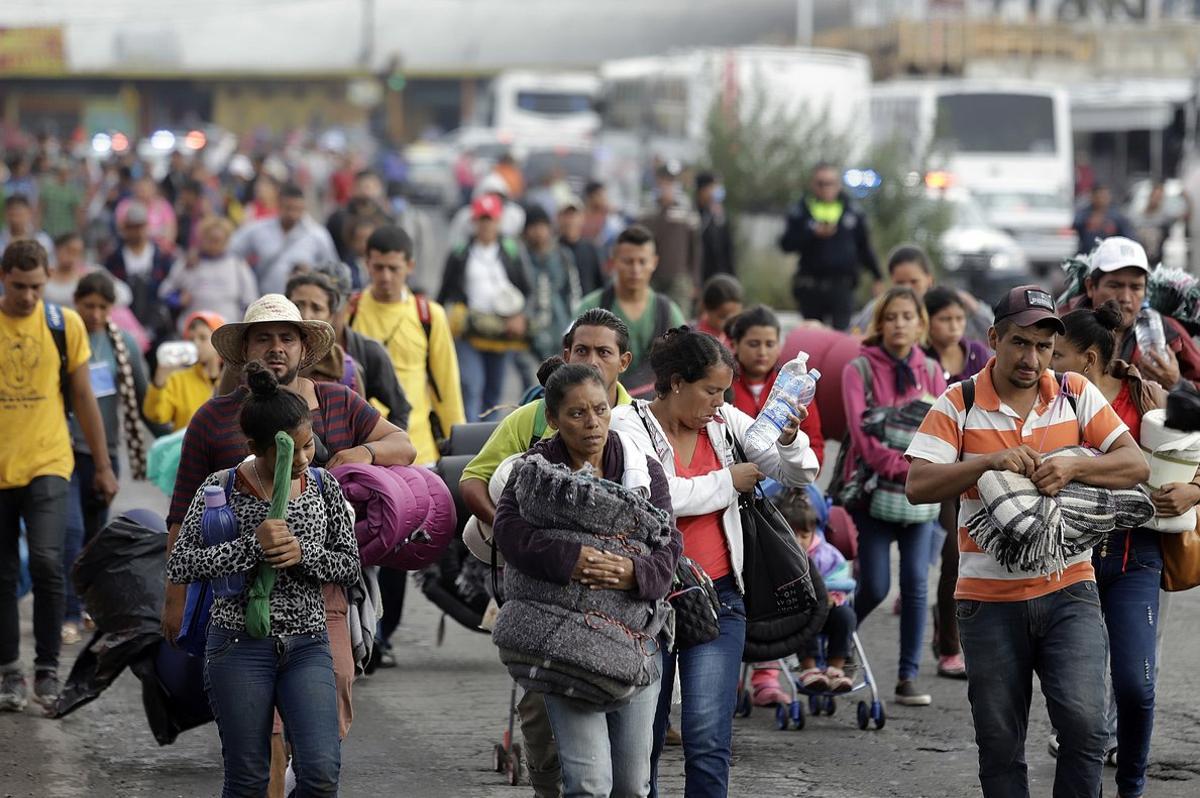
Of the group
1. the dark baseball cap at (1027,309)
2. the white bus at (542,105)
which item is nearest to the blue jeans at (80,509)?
the dark baseball cap at (1027,309)

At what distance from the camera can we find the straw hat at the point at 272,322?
21.8 feet

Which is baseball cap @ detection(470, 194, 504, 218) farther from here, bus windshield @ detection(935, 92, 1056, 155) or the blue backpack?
bus windshield @ detection(935, 92, 1056, 155)

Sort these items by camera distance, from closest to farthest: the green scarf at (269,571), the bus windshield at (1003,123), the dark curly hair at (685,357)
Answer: the green scarf at (269,571) → the dark curly hair at (685,357) → the bus windshield at (1003,123)

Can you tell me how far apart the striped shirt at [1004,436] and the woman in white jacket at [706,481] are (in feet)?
1.40

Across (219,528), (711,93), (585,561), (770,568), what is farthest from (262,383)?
(711,93)

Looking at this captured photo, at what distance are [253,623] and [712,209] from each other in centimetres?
1108

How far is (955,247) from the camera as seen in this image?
2555 centimetres

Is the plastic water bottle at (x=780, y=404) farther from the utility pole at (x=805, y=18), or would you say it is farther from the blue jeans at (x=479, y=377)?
the utility pole at (x=805, y=18)

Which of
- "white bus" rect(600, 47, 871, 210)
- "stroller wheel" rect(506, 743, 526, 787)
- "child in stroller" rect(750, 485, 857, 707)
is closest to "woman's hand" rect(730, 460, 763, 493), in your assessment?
"stroller wheel" rect(506, 743, 526, 787)

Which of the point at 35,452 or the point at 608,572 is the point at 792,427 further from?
the point at 35,452

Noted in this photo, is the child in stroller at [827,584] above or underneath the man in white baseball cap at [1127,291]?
underneath

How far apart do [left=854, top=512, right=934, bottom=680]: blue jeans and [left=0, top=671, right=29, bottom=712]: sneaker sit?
3572 mm

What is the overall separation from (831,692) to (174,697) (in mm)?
2614

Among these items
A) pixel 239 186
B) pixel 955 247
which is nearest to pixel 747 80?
pixel 955 247
